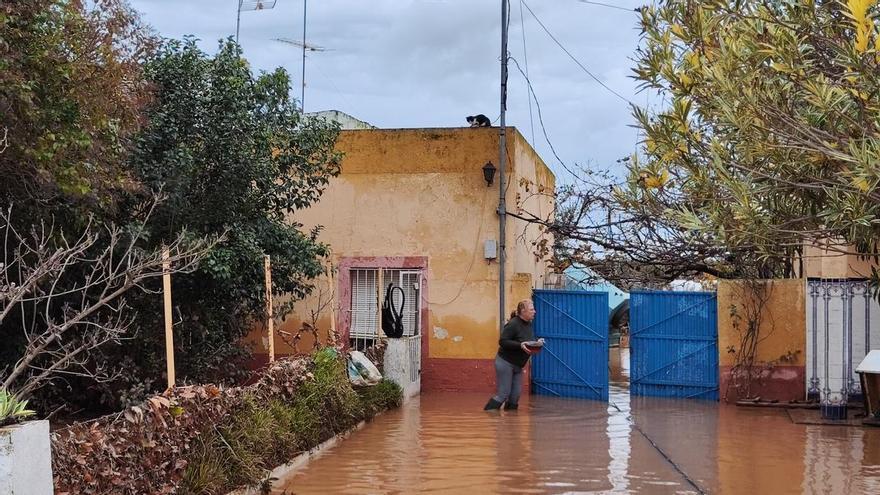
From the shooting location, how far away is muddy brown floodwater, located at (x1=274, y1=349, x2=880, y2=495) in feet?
29.8

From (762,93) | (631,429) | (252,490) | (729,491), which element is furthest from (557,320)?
(762,93)

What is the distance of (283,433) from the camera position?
9.34 m

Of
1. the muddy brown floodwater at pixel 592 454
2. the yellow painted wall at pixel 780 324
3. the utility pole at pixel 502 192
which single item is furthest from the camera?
the utility pole at pixel 502 192

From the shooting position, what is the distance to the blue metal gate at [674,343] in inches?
626

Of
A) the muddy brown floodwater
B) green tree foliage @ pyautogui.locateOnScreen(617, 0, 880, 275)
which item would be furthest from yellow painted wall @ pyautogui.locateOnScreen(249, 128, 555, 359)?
green tree foliage @ pyautogui.locateOnScreen(617, 0, 880, 275)

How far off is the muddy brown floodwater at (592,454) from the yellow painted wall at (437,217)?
2.09 meters

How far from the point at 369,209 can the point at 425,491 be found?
8905 mm

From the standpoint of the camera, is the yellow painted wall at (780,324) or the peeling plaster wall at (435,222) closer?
the yellow painted wall at (780,324)

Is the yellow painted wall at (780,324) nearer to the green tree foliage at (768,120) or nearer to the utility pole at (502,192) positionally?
the utility pole at (502,192)

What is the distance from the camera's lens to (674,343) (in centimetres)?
1602

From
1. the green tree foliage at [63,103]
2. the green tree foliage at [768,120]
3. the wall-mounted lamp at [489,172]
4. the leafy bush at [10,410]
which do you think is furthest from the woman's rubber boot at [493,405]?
the leafy bush at [10,410]

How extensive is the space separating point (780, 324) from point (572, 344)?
3.28 meters

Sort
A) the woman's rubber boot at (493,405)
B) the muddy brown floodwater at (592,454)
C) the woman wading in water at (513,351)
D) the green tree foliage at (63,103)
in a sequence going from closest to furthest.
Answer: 1. the muddy brown floodwater at (592,454)
2. the green tree foliage at (63,103)
3. the woman wading in water at (513,351)
4. the woman's rubber boot at (493,405)

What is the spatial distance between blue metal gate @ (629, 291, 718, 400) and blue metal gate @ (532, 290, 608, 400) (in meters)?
0.65
